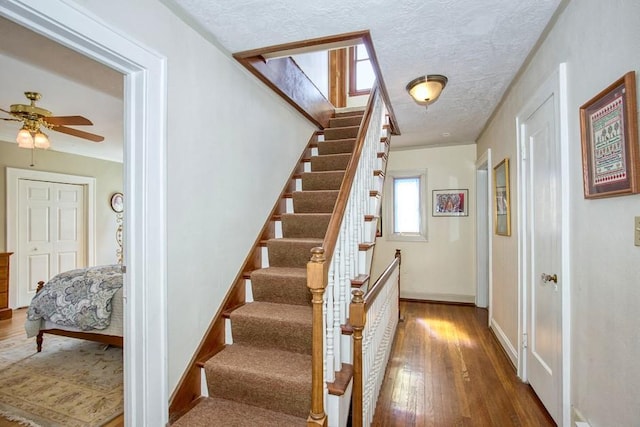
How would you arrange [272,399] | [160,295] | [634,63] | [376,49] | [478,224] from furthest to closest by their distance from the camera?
[478,224], [376,49], [272,399], [160,295], [634,63]

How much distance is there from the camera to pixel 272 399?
1717 mm

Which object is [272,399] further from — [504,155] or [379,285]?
[504,155]

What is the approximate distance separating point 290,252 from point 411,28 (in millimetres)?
1854

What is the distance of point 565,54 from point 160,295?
2591 millimetres

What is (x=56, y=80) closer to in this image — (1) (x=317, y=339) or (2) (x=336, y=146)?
(2) (x=336, y=146)

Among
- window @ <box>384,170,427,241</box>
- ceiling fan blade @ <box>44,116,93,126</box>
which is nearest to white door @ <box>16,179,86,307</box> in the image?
ceiling fan blade @ <box>44,116,93,126</box>

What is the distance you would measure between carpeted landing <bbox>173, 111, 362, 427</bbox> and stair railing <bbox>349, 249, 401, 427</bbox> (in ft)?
0.92

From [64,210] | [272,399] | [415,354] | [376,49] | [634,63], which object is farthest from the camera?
[64,210]

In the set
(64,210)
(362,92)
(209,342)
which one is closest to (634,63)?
(209,342)

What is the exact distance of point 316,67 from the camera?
13.6 ft

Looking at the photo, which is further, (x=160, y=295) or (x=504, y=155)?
(x=504, y=155)

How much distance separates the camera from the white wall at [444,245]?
15.5 feet

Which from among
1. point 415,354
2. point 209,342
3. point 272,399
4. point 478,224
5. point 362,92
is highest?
point 362,92

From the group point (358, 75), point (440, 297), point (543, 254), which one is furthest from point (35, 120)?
point (440, 297)
